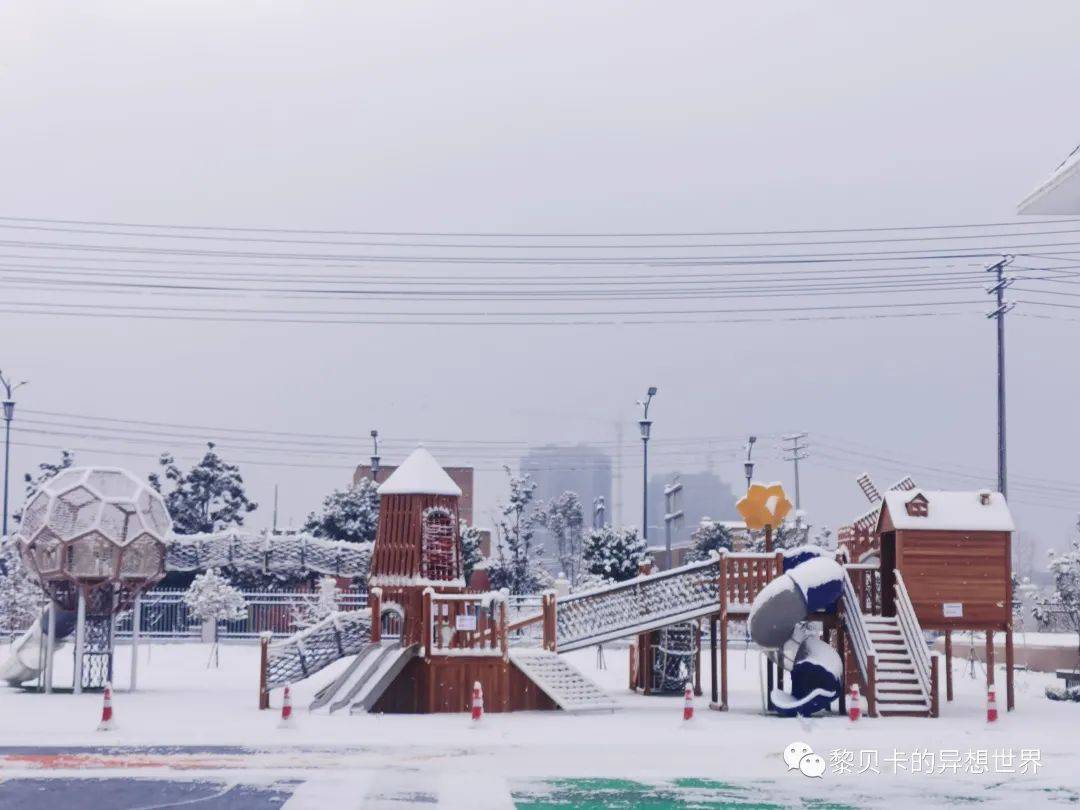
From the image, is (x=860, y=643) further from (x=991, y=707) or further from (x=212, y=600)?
(x=212, y=600)

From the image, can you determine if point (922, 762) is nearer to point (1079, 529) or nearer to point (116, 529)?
point (116, 529)

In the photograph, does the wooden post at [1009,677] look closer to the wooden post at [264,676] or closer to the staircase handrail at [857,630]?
the staircase handrail at [857,630]

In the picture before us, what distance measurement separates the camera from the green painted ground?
14.3 m

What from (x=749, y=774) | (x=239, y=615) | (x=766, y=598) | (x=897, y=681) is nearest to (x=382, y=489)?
(x=766, y=598)

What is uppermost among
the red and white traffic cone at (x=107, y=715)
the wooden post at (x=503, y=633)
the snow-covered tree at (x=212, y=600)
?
the wooden post at (x=503, y=633)

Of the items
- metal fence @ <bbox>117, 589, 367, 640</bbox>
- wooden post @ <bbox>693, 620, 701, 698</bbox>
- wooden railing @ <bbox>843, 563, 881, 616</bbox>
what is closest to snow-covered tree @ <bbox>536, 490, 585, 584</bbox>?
metal fence @ <bbox>117, 589, 367, 640</bbox>

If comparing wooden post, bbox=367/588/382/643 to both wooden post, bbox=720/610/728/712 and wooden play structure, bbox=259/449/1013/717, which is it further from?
wooden post, bbox=720/610/728/712

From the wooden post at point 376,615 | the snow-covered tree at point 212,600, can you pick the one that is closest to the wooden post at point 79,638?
the wooden post at point 376,615

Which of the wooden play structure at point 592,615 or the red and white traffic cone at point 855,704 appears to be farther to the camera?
the wooden play structure at point 592,615

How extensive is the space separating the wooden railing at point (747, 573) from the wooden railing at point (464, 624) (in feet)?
14.6

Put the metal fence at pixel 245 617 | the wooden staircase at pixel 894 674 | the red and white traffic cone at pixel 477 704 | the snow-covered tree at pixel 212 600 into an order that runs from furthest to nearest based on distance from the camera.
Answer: the metal fence at pixel 245 617
the snow-covered tree at pixel 212 600
the wooden staircase at pixel 894 674
the red and white traffic cone at pixel 477 704

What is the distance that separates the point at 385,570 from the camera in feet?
94.6

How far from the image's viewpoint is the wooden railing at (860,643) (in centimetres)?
2453

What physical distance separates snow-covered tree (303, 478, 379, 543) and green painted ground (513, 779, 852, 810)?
48181 mm
